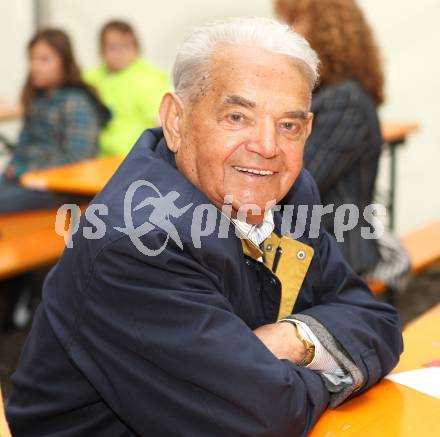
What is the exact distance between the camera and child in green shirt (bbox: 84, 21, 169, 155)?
5289 mm

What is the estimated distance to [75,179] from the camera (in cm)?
374

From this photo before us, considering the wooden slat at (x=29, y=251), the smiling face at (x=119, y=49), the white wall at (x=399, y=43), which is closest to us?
the wooden slat at (x=29, y=251)

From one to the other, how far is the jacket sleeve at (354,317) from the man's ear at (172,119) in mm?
433

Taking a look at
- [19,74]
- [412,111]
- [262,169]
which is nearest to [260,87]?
[262,169]

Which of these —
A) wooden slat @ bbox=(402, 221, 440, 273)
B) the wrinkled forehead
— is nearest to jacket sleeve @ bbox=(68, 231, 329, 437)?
the wrinkled forehead

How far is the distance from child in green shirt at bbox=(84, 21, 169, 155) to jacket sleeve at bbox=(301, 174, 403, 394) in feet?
11.3

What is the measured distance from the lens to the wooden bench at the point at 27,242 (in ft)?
11.8

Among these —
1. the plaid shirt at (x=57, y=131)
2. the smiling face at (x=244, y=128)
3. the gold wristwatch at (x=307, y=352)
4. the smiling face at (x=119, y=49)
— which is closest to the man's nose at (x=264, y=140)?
the smiling face at (x=244, y=128)

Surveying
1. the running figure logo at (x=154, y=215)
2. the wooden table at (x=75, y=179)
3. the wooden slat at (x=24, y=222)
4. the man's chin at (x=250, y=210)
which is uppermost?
the running figure logo at (x=154, y=215)

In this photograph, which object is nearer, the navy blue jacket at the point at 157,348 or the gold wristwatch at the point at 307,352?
the navy blue jacket at the point at 157,348

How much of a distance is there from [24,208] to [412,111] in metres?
2.55

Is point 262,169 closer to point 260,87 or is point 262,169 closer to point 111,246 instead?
point 260,87

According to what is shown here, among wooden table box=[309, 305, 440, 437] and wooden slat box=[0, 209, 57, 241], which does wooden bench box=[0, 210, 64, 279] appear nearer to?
wooden slat box=[0, 209, 57, 241]

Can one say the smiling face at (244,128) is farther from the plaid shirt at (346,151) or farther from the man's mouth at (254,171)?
the plaid shirt at (346,151)
